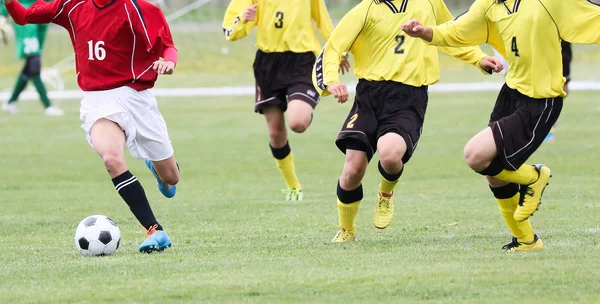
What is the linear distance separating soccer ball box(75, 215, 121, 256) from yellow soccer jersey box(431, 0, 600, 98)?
2.94 metres

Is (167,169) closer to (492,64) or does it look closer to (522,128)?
(492,64)

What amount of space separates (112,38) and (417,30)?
226 centimetres

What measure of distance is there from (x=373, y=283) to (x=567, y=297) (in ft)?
3.51

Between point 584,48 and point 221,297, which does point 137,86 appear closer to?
point 221,297

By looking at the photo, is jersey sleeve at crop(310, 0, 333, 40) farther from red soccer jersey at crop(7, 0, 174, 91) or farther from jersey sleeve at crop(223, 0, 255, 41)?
red soccer jersey at crop(7, 0, 174, 91)

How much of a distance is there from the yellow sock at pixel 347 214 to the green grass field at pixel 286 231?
207 millimetres

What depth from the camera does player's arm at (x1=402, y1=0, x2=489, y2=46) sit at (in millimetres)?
7234

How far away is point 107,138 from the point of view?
297 inches

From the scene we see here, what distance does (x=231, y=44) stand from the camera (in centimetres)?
3762

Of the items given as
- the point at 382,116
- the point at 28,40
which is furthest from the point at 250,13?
the point at 28,40

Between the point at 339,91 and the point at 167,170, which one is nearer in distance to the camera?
the point at 339,91

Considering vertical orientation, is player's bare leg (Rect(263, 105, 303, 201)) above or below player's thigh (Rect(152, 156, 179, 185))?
below

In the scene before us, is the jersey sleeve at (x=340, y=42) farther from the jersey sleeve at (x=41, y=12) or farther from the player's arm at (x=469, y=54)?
the jersey sleeve at (x=41, y=12)

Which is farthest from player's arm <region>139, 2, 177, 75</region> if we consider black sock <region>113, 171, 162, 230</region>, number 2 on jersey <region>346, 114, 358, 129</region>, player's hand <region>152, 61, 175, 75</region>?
number 2 on jersey <region>346, 114, 358, 129</region>
